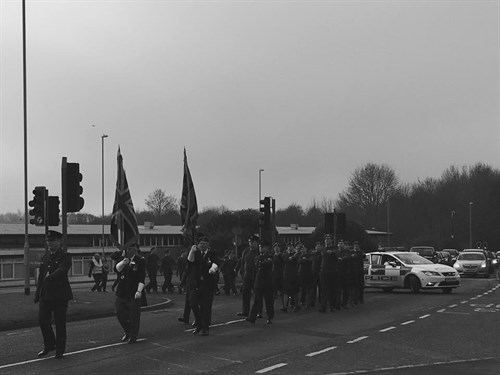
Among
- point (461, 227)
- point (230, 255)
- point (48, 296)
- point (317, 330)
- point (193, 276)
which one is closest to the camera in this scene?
point (48, 296)

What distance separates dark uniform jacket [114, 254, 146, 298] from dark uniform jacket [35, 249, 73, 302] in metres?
1.62

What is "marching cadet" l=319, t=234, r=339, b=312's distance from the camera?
67.8 ft

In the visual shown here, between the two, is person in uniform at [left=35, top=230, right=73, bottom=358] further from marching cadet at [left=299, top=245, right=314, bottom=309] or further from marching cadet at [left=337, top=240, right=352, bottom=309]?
marching cadet at [left=337, top=240, right=352, bottom=309]

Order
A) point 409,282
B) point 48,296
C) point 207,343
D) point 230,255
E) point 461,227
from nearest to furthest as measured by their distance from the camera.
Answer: point 48,296 < point 207,343 < point 409,282 < point 230,255 < point 461,227

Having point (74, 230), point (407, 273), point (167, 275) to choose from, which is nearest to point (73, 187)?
point (167, 275)

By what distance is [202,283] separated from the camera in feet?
47.6

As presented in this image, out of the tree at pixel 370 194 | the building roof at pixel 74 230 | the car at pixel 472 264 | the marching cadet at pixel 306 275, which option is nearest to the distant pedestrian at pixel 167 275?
the marching cadet at pixel 306 275

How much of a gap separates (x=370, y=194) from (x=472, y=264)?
171 feet

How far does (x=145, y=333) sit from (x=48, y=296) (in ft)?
11.4

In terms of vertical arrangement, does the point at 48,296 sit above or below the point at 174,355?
above

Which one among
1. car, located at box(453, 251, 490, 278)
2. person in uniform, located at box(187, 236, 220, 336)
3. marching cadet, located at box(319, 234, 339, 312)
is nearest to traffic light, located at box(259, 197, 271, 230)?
marching cadet, located at box(319, 234, 339, 312)

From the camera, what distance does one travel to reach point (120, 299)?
13.5 meters

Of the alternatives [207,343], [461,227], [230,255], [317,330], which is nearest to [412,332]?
[317,330]

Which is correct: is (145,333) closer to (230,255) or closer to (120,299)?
(120,299)
